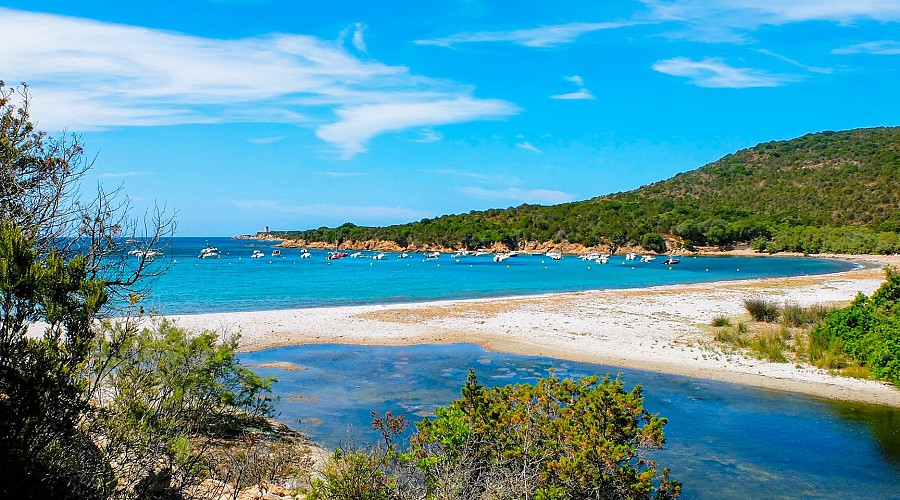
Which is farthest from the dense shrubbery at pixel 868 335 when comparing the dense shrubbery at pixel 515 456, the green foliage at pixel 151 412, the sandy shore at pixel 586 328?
the green foliage at pixel 151 412

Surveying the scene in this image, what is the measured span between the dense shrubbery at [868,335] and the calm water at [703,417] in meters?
2.28

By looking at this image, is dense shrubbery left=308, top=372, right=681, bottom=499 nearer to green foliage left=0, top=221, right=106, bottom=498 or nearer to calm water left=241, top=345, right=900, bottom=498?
green foliage left=0, top=221, right=106, bottom=498

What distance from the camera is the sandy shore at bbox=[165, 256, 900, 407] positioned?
18469mm

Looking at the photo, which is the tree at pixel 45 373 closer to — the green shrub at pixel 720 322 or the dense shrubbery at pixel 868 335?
the dense shrubbery at pixel 868 335

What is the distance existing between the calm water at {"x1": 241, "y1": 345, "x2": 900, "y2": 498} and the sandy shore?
1371 millimetres

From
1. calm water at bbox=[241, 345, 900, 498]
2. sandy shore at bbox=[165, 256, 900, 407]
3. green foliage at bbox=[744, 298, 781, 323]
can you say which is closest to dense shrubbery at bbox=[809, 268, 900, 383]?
sandy shore at bbox=[165, 256, 900, 407]

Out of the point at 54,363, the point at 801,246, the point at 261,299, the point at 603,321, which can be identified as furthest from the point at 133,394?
the point at 801,246

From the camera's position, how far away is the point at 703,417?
14.6 metres

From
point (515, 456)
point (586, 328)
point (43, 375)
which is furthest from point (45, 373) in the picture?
point (586, 328)

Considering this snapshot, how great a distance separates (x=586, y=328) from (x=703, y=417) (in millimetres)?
12238

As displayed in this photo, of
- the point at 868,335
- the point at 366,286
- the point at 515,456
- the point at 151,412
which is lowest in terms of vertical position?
the point at 366,286

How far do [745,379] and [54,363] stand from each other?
17283 mm

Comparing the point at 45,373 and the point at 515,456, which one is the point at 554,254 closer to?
the point at 515,456

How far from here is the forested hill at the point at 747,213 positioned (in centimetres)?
10156
